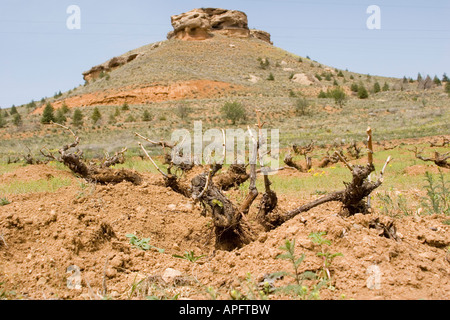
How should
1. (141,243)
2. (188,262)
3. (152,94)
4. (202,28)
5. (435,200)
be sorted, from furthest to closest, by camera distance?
(202,28) → (152,94) → (435,200) → (141,243) → (188,262)

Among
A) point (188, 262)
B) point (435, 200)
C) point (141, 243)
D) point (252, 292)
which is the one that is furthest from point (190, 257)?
point (435, 200)

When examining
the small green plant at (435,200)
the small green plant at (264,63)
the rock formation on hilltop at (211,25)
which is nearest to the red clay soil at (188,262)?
the small green plant at (435,200)

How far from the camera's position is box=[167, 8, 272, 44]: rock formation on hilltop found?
64312mm

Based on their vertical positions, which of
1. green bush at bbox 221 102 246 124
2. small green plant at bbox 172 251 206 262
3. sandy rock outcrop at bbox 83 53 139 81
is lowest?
small green plant at bbox 172 251 206 262

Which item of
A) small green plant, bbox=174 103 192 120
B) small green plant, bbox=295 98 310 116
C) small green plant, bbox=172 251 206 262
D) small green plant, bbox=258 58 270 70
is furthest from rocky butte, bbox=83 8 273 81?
small green plant, bbox=172 251 206 262

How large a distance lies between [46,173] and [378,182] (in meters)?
7.66

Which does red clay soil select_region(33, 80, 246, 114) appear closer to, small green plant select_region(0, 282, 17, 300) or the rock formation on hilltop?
the rock formation on hilltop

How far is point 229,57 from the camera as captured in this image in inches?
2259

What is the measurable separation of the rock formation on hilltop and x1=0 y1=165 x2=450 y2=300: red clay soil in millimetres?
64794

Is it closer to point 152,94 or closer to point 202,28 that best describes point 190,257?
point 152,94

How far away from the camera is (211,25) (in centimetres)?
7319

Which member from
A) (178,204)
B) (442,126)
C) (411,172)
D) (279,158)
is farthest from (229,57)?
(178,204)

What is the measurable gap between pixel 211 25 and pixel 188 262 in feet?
251

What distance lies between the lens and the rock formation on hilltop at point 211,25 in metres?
64.3
